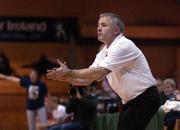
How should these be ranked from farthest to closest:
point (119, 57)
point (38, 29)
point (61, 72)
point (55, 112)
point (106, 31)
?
point (38, 29)
point (55, 112)
point (106, 31)
point (119, 57)
point (61, 72)

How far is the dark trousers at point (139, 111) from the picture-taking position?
438 centimetres

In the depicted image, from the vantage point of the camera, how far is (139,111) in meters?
4.39

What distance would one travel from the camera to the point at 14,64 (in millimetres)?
12523

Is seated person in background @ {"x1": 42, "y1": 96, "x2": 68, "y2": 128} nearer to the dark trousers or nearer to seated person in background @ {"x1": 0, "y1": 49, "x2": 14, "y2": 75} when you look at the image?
seated person in background @ {"x1": 0, "y1": 49, "x2": 14, "y2": 75}

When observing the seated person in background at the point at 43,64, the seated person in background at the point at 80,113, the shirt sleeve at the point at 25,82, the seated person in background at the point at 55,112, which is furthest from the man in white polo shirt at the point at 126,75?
the seated person in background at the point at 43,64

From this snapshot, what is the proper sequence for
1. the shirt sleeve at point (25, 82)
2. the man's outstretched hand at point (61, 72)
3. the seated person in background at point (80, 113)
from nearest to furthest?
1. the man's outstretched hand at point (61, 72)
2. the seated person in background at point (80, 113)
3. the shirt sleeve at point (25, 82)

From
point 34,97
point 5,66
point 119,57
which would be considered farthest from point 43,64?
point 119,57

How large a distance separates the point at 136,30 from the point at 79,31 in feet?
4.18

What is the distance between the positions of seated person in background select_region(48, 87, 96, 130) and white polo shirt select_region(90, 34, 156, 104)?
3.60 metres

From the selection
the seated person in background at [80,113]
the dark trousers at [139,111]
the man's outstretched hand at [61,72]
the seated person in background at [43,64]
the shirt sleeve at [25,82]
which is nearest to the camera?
the man's outstretched hand at [61,72]

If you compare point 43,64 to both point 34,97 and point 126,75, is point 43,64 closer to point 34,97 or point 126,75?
point 34,97

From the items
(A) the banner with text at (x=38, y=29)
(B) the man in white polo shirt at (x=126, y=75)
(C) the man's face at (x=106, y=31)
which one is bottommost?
(A) the banner with text at (x=38, y=29)

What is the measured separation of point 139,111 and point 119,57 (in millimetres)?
440

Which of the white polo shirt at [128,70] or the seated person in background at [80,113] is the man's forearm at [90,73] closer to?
the white polo shirt at [128,70]
